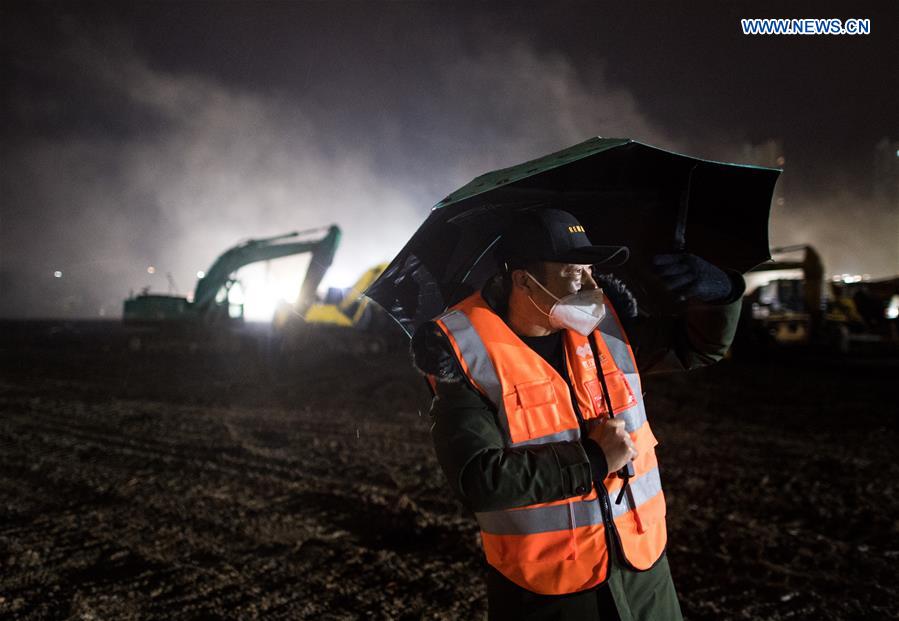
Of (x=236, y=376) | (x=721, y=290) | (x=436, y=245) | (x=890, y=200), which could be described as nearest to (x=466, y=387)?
(x=436, y=245)

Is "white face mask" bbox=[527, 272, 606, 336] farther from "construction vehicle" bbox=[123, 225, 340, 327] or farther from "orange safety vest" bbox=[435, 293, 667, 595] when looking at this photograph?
"construction vehicle" bbox=[123, 225, 340, 327]

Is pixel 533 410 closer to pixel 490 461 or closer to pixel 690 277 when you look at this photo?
pixel 490 461

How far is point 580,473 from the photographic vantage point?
1363 millimetres

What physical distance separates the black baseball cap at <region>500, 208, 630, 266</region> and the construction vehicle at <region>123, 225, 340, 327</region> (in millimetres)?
15403

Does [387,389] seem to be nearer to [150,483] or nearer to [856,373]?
[150,483]

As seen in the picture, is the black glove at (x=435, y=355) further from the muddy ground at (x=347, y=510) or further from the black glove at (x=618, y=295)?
the black glove at (x=618, y=295)

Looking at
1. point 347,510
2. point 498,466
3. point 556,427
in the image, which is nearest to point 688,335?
point 556,427

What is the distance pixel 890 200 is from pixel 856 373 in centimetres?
6268

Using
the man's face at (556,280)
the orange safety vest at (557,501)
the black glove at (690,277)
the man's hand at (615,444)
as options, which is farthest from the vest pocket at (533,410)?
the black glove at (690,277)

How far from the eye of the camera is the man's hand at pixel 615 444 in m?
1.40

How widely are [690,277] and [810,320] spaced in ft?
57.6

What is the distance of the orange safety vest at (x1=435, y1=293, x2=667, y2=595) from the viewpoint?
56.3 inches

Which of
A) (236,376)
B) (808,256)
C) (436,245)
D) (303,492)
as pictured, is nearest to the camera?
(436,245)

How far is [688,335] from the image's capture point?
1804mm
